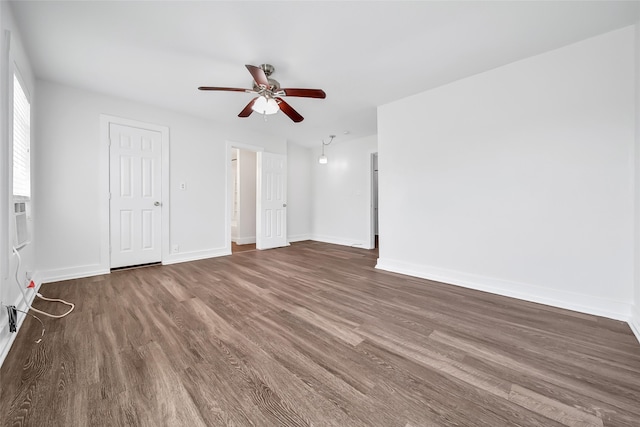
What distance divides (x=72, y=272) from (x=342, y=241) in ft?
14.6

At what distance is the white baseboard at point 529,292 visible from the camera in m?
2.05

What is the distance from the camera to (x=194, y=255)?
4074mm

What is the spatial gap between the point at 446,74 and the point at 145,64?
10.5ft

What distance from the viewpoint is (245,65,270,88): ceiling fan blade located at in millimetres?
2104

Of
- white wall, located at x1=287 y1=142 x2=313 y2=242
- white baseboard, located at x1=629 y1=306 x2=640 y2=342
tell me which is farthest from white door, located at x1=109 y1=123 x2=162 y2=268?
white baseboard, located at x1=629 y1=306 x2=640 y2=342

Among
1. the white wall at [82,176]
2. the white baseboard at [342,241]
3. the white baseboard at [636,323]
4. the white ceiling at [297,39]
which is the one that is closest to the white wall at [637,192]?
the white baseboard at [636,323]

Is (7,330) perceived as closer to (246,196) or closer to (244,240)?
(244,240)

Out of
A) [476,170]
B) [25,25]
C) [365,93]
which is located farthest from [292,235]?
[25,25]

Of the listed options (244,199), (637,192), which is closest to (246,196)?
(244,199)

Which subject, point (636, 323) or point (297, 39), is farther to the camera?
point (297, 39)

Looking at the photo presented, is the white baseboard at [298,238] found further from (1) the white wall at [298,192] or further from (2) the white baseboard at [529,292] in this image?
(2) the white baseboard at [529,292]

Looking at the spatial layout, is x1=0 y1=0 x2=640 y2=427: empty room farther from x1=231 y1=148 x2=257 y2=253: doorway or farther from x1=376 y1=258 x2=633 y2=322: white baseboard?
x1=231 y1=148 x2=257 y2=253: doorway

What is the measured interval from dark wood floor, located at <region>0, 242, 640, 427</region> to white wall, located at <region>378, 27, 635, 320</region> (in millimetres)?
367

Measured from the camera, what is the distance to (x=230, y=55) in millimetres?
2342
